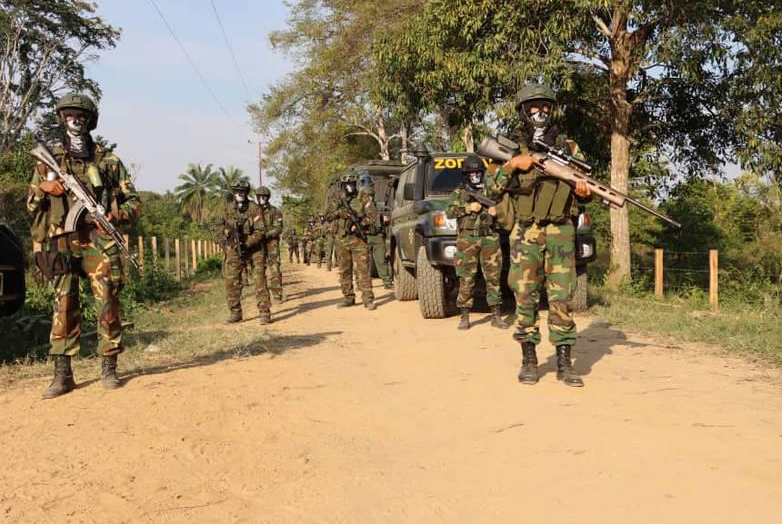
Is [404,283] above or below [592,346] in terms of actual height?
above

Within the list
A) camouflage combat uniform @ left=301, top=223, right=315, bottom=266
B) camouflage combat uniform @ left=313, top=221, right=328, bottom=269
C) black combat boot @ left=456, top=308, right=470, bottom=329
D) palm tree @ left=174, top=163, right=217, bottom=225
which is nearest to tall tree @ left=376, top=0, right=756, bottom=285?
black combat boot @ left=456, top=308, right=470, bottom=329

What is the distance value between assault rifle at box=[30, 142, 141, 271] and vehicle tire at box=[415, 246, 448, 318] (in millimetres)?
4230

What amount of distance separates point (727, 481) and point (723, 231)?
1744 centimetres

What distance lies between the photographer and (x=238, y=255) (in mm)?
9117

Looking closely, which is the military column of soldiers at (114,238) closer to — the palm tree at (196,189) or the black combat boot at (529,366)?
the black combat boot at (529,366)

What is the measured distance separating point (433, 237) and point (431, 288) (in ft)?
2.11

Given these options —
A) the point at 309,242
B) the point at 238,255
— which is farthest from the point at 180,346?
the point at 309,242

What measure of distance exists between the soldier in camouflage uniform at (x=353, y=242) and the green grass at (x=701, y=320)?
3.25 meters

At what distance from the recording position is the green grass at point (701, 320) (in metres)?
6.09

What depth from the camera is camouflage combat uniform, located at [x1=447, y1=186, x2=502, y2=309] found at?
769 centimetres

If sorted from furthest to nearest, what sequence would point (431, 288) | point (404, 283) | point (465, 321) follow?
point (404, 283)
point (431, 288)
point (465, 321)

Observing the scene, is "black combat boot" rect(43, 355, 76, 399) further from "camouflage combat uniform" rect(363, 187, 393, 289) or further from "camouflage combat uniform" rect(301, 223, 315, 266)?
"camouflage combat uniform" rect(301, 223, 315, 266)

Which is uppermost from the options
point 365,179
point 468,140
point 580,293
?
point 468,140

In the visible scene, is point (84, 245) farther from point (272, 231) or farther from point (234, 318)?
point (272, 231)
